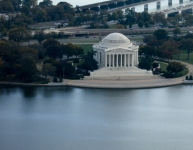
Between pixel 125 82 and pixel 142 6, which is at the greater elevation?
pixel 142 6

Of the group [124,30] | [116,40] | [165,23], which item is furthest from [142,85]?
[165,23]

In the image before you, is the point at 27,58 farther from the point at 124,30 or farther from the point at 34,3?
the point at 34,3

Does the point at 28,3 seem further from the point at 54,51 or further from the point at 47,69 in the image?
the point at 47,69

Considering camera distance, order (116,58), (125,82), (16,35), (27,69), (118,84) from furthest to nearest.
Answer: (16,35)
(116,58)
(125,82)
(27,69)
(118,84)

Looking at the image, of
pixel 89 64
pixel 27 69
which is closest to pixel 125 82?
pixel 89 64

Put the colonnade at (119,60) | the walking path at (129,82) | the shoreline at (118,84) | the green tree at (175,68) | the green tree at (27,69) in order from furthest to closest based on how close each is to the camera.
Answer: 1. the colonnade at (119,60)
2. the green tree at (175,68)
3. the green tree at (27,69)
4. the walking path at (129,82)
5. the shoreline at (118,84)

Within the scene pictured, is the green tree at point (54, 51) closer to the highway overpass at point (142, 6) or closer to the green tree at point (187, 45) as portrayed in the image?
the green tree at point (187, 45)

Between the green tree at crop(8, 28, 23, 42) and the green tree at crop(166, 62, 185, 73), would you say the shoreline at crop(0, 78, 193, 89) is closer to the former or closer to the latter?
the green tree at crop(166, 62, 185, 73)

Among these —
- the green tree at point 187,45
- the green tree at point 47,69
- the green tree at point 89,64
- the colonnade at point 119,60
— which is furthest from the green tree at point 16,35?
the green tree at point 187,45
